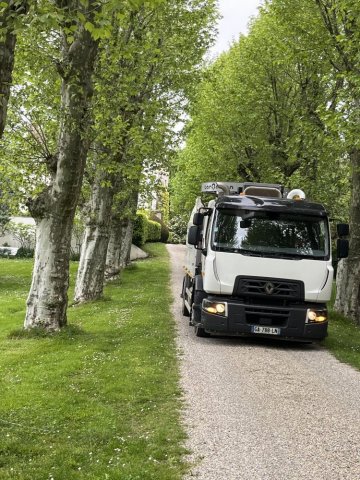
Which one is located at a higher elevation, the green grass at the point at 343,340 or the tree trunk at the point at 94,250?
the tree trunk at the point at 94,250

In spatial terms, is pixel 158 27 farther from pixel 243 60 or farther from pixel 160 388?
pixel 160 388

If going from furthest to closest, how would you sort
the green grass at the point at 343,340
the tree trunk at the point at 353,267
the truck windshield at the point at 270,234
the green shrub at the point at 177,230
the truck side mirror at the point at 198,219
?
1. the green shrub at the point at 177,230
2. the tree trunk at the point at 353,267
3. the truck side mirror at the point at 198,219
4. the truck windshield at the point at 270,234
5. the green grass at the point at 343,340

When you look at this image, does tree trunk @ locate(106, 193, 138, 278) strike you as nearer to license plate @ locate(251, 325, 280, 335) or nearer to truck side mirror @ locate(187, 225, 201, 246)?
truck side mirror @ locate(187, 225, 201, 246)

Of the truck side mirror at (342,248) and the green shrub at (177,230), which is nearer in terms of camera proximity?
the truck side mirror at (342,248)

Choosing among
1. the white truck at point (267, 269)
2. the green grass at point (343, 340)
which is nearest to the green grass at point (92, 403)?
the white truck at point (267, 269)

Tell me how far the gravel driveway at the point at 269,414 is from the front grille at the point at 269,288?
1.20 metres

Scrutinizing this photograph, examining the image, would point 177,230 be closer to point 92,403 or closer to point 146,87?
point 146,87

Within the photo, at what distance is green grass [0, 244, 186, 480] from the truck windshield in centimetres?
268

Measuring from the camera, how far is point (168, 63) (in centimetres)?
2109

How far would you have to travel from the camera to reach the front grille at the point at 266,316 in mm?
12281

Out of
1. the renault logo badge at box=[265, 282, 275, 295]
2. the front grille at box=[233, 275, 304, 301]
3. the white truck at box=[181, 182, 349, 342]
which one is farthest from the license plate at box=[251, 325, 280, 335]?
the renault logo badge at box=[265, 282, 275, 295]

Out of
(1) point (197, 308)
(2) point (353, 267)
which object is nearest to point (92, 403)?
(1) point (197, 308)

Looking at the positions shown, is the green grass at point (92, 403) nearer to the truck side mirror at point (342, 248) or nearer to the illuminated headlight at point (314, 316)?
the illuminated headlight at point (314, 316)

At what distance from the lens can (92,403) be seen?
7621 millimetres
